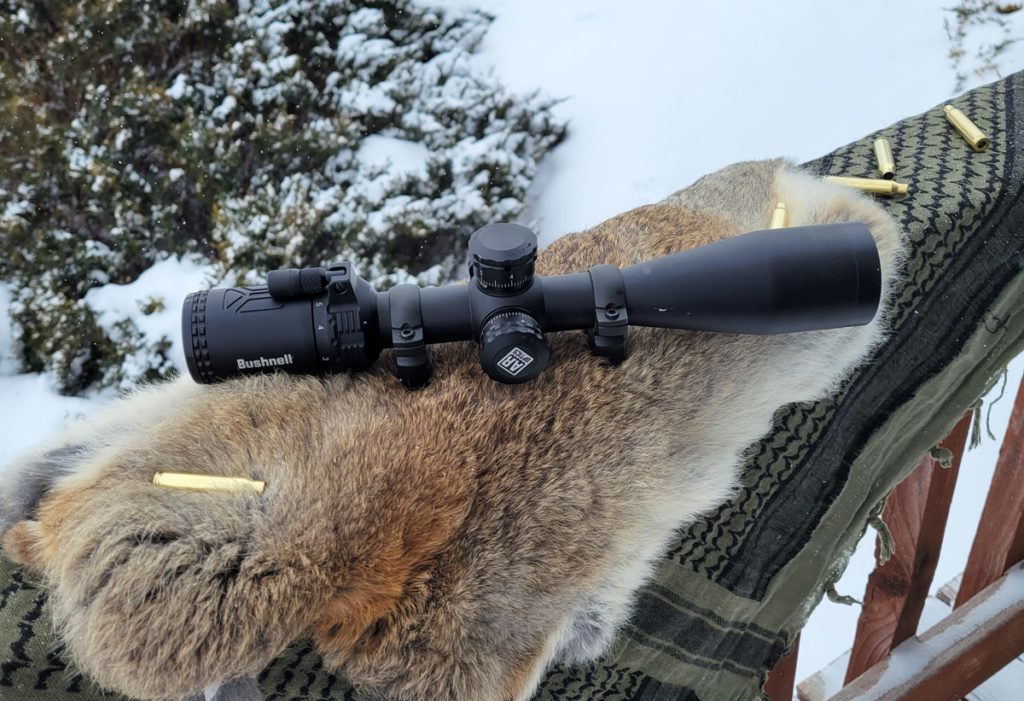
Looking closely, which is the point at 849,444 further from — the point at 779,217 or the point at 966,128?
the point at 966,128

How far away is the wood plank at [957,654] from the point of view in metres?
1.35

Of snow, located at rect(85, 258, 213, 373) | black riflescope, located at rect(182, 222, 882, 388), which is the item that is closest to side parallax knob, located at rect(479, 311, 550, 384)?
black riflescope, located at rect(182, 222, 882, 388)

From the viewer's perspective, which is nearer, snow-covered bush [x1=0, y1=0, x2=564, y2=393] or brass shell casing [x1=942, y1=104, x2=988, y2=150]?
brass shell casing [x1=942, y1=104, x2=988, y2=150]

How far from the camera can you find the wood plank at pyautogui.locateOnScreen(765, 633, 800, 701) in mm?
1193

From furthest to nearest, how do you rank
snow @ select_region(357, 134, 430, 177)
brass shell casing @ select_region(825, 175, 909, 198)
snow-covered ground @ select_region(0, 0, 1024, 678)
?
snow-covered ground @ select_region(0, 0, 1024, 678), snow @ select_region(357, 134, 430, 177), brass shell casing @ select_region(825, 175, 909, 198)

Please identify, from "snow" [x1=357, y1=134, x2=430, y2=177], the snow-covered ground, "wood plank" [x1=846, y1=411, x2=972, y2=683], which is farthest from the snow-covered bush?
"wood plank" [x1=846, y1=411, x2=972, y2=683]

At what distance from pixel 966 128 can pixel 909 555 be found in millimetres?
676

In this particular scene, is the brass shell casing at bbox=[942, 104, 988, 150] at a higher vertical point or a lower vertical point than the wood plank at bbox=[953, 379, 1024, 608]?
higher

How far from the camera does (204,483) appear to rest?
0.65 metres

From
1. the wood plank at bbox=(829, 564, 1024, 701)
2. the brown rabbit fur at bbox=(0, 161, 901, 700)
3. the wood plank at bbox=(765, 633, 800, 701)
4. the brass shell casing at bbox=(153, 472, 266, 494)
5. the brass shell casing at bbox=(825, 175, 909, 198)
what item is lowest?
the wood plank at bbox=(829, 564, 1024, 701)

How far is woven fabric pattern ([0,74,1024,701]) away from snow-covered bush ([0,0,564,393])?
5.46ft

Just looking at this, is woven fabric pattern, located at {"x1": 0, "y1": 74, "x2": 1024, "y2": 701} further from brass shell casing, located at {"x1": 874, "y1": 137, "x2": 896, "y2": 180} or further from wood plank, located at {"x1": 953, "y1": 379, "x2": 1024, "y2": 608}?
wood plank, located at {"x1": 953, "y1": 379, "x2": 1024, "y2": 608}

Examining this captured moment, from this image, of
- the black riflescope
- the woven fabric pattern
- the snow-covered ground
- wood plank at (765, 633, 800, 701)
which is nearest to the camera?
the black riflescope

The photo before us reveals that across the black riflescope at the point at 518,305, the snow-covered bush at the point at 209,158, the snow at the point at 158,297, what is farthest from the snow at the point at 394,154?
the black riflescope at the point at 518,305
